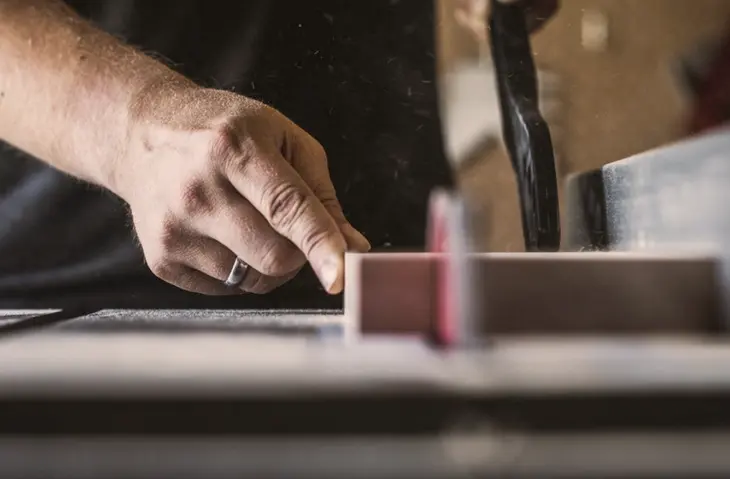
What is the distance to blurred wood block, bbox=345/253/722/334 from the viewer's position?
0.26 m

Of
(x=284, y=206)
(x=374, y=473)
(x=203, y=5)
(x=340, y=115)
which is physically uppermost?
(x=203, y=5)

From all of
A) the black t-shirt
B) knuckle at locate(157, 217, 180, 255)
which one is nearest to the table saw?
knuckle at locate(157, 217, 180, 255)

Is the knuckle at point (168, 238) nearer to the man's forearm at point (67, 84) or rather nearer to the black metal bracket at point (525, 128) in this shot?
the man's forearm at point (67, 84)

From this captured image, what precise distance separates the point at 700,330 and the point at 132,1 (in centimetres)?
54

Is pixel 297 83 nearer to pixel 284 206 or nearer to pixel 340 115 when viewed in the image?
pixel 340 115

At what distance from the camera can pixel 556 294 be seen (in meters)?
0.26

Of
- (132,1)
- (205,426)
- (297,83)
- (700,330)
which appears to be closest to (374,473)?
(205,426)

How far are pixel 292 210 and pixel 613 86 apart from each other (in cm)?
41

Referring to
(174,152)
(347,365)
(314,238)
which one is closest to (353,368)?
(347,365)

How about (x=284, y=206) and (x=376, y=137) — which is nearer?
(x=284, y=206)

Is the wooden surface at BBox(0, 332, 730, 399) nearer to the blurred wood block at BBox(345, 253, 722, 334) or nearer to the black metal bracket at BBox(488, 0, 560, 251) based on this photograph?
the blurred wood block at BBox(345, 253, 722, 334)

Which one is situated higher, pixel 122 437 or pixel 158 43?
pixel 158 43

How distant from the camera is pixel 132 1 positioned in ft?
2.13

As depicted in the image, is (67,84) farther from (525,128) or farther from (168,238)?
(525,128)
